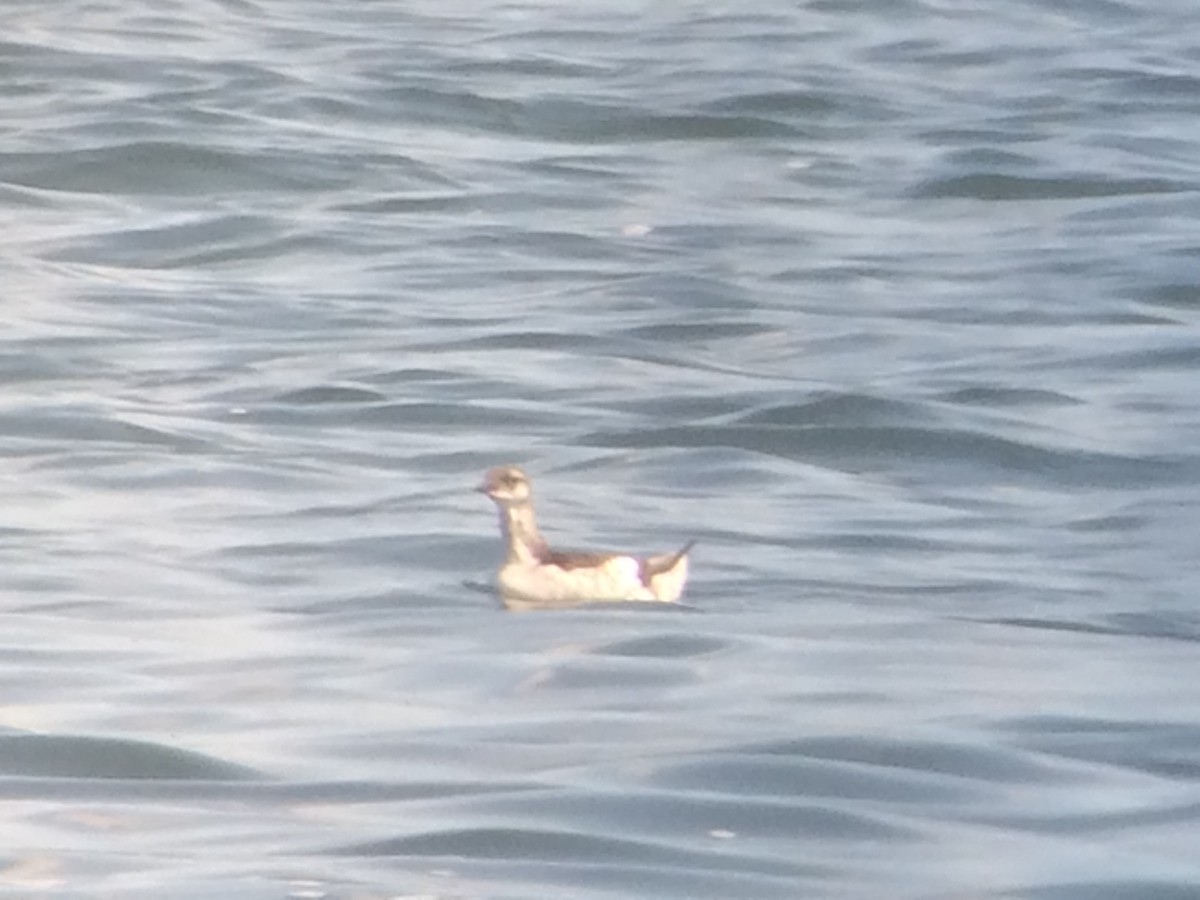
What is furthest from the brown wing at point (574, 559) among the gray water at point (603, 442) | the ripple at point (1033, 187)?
the ripple at point (1033, 187)

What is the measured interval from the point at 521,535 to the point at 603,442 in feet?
10.7

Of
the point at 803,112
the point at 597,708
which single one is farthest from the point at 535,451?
the point at 803,112

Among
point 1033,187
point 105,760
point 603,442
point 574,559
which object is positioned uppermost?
point 1033,187

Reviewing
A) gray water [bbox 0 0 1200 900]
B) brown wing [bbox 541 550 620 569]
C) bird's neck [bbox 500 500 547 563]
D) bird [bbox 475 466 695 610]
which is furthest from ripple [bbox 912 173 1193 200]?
brown wing [bbox 541 550 620 569]

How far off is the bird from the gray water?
0.19 meters

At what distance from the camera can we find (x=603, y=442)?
14547 mm

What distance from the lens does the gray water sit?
6.98 m

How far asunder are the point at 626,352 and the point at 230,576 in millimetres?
5618

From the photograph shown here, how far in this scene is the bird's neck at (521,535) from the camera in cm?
1102

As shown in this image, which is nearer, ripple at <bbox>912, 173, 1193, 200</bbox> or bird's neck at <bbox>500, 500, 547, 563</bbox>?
bird's neck at <bbox>500, 500, 547, 563</bbox>

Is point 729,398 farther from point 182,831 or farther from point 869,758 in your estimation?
point 182,831

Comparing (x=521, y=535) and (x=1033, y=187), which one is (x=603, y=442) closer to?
(x=521, y=535)

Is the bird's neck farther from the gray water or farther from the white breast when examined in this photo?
the gray water

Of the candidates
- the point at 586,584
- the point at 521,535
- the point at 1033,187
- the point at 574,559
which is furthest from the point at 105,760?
the point at 1033,187
